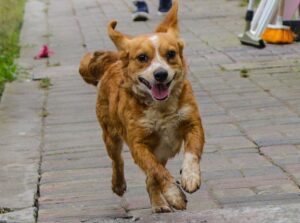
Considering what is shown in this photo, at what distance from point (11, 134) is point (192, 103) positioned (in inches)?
102

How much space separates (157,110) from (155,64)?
0.31 meters

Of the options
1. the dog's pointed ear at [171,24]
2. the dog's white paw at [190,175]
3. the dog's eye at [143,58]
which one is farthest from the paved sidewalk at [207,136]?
the dog's pointed ear at [171,24]

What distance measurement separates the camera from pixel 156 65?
15.2ft

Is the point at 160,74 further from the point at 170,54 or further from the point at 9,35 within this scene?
the point at 9,35

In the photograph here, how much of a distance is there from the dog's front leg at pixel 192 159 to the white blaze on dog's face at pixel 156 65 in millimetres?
267

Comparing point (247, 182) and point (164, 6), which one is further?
point (164, 6)

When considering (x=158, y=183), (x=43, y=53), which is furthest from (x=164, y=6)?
(x=158, y=183)

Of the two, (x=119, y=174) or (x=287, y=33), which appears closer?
(x=119, y=174)

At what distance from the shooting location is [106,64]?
5.68m

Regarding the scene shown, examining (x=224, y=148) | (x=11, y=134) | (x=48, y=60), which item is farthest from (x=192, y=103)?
(x=48, y=60)

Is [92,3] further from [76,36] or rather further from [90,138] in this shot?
[90,138]

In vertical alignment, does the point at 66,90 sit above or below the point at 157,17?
above

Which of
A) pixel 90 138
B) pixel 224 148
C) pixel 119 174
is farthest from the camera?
pixel 90 138

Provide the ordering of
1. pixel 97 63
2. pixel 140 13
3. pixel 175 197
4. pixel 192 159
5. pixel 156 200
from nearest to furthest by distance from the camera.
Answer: pixel 175 197 → pixel 192 159 → pixel 156 200 → pixel 97 63 → pixel 140 13
